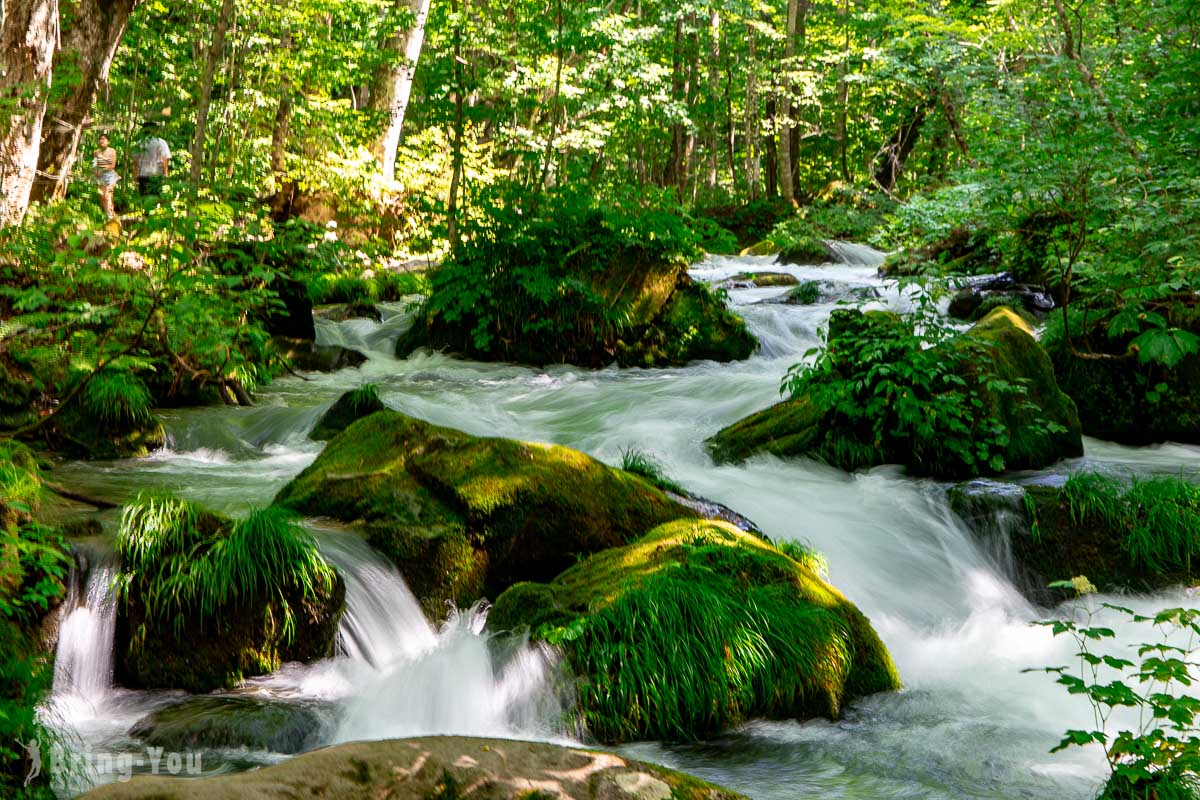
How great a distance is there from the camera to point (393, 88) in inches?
655

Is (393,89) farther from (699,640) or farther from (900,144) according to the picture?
(699,640)

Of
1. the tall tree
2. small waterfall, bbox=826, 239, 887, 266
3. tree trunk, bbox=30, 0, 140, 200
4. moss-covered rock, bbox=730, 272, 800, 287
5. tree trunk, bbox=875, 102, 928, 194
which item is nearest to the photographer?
tree trunk, bbox=30, 0, 140, 200

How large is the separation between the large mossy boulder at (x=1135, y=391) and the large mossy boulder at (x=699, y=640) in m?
5.00

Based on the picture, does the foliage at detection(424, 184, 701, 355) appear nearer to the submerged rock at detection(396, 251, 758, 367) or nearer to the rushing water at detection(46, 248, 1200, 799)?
the submerged rock at detection(396, 251, 758, 367)

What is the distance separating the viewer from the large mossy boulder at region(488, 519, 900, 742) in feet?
13.2

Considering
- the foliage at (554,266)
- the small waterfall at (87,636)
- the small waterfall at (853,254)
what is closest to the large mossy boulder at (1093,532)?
the small waterfall at (87,636)

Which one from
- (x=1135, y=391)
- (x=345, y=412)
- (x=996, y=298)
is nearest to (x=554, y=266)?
(x=345, y=412)

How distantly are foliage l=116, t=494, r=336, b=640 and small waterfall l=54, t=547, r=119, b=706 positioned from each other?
0.11 m

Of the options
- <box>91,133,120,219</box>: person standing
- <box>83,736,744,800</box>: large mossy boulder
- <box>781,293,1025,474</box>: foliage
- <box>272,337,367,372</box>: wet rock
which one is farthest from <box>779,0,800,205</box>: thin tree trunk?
<box>83,736,744,800</box>: large mossy boulder

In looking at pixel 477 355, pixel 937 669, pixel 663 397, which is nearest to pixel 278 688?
pixel 937 669

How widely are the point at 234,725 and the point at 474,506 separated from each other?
6.05 ft

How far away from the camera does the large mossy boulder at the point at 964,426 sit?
711cm

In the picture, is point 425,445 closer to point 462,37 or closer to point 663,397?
point 663,397

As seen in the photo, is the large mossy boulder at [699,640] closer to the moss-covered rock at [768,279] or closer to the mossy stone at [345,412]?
the mossy stone at [345,412]
